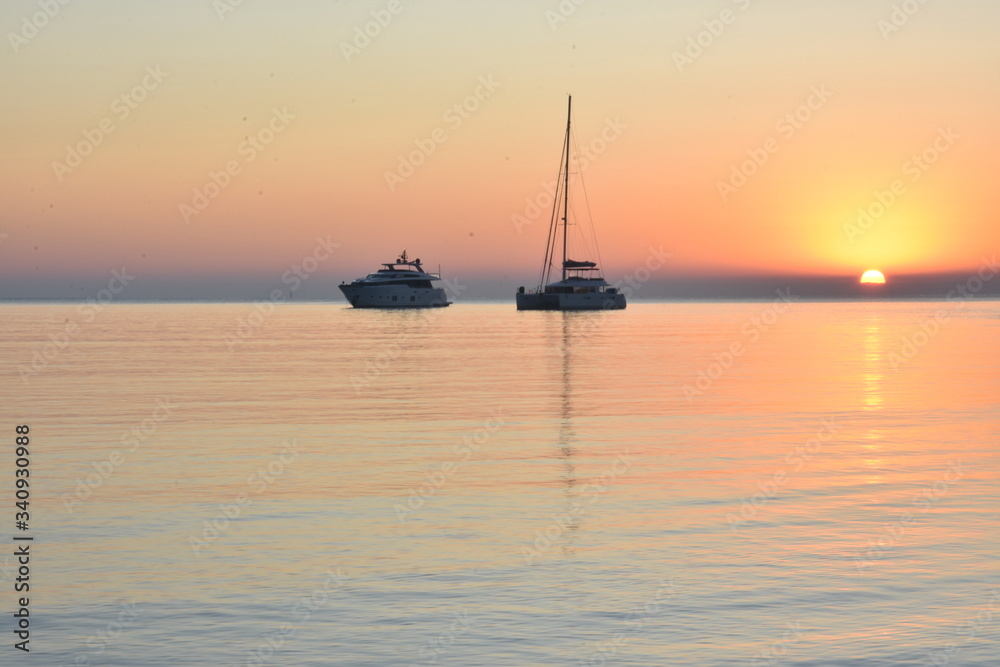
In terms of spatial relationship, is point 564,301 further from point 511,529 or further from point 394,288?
point 511,529

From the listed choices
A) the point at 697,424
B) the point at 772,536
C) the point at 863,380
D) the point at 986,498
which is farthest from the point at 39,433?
Result: the point at 863,380

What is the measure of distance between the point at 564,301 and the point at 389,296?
34802 millimetres

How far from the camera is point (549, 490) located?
19.2 meters

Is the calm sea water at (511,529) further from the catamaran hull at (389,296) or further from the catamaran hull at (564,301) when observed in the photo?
the catamaran hull at (389,296)

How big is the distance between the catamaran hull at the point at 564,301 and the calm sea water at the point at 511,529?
120 m

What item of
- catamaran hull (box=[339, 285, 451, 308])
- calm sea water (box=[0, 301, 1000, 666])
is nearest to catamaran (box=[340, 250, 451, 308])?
catamaran hull (box=[339, 285, 451, 308])

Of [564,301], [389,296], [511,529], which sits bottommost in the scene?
[511,529]

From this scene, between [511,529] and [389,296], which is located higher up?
[389,296]

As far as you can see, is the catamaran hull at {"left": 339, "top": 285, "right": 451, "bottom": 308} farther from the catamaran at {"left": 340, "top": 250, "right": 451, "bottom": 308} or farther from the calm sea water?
the calm sea water

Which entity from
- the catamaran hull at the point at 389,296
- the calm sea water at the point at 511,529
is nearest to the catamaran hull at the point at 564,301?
the catamaran hull at the point at 389,296

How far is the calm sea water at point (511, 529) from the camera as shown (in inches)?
446

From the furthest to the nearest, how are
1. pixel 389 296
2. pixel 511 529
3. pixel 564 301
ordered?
pixel 389 296
pixel 564 301
pixel 511 529

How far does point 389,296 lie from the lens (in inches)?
7087

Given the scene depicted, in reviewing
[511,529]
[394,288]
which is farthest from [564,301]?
[511,529]
